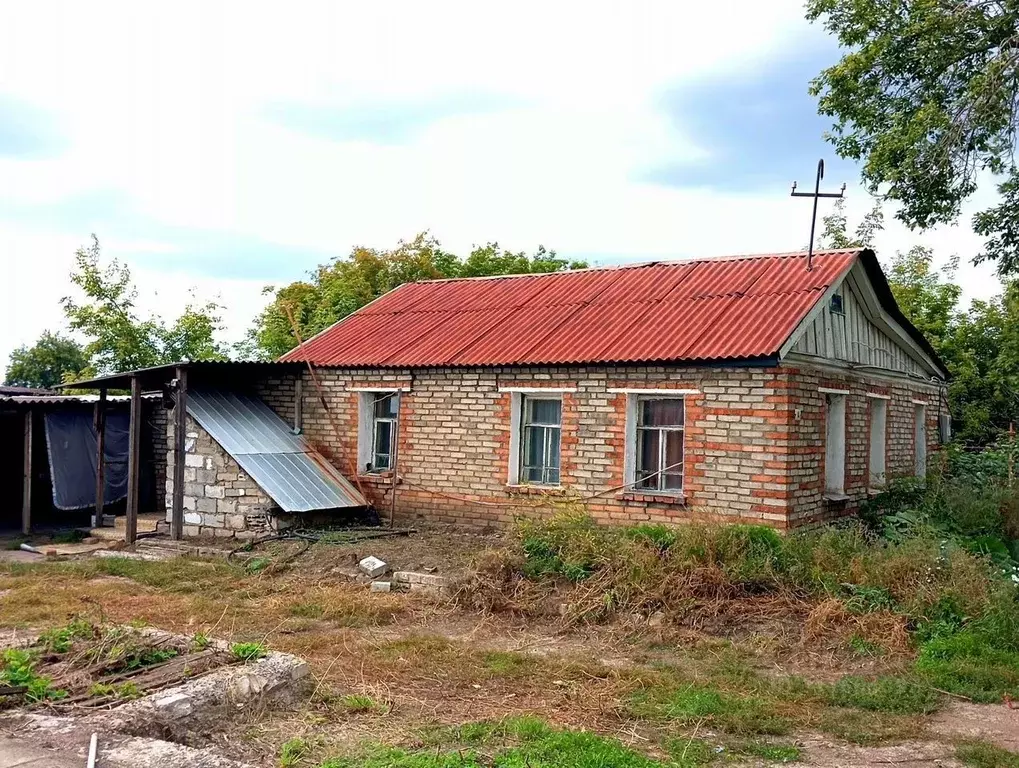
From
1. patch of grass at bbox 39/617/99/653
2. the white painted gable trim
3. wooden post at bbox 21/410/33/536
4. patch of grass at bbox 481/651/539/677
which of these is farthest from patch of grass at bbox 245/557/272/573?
the white painted gable trim

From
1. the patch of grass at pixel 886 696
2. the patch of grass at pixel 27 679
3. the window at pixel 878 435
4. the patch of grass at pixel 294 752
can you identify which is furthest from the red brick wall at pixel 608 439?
the patch of grass at pixel 27 679

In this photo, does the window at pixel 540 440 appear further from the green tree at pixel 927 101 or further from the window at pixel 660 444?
the green tree at pixel 927 101

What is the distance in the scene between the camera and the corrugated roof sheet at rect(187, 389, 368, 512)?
12984 mm

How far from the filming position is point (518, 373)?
1257cm

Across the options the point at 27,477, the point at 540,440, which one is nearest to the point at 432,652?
the point at 540,440

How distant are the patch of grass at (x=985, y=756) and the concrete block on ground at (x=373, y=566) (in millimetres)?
6657

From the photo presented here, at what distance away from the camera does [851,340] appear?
12664 mm

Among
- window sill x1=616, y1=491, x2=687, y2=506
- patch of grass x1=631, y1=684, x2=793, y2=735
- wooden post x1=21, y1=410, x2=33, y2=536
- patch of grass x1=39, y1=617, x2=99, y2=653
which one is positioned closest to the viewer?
patch of grass x1=631, y1=684, x2=793, y2=735

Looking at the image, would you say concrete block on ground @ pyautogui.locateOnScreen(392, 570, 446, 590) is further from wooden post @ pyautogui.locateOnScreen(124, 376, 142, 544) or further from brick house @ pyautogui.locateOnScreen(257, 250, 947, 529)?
wooden post @ pyautogui.locateOnScreen(124, 376, 142, 544)

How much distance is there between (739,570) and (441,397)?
562cm

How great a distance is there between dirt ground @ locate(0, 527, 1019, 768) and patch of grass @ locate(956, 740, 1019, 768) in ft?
0.27

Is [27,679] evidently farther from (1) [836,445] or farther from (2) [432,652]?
(1) [836,445]

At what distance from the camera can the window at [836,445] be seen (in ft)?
39.9

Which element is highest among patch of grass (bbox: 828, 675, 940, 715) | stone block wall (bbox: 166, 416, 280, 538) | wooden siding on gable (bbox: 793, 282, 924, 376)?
wooden siding on gable (bbox: 793, 282, 924, 376)
